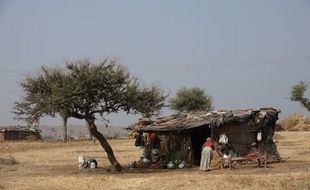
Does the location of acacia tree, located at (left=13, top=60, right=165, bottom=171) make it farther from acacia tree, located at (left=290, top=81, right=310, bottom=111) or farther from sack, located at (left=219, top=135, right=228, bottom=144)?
acacia tree, located at (left=290, top=81, right=310, bottom=111)

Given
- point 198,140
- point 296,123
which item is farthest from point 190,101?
point 198,140

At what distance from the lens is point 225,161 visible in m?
25.8

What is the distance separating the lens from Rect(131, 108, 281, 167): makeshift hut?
27516 millimetres

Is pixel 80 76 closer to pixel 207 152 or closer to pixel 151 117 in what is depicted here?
pixel 151 117

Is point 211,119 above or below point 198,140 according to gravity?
above

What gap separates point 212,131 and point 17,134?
44025mm

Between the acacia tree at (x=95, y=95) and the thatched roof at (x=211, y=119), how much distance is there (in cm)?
123

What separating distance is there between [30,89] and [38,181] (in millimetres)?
7223

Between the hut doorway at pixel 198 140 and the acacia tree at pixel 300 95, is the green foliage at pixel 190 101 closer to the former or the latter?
the acacia tree at pixel 300 95

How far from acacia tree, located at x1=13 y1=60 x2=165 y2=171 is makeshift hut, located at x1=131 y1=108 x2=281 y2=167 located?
68.1 inches

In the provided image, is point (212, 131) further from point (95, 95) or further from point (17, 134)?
point (17, 134)

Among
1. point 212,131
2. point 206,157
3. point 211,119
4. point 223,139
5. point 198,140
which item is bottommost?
point 206,157

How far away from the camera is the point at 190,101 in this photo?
75.0m

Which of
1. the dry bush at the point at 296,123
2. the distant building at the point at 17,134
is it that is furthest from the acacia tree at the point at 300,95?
the distant building at the point at 17,134
